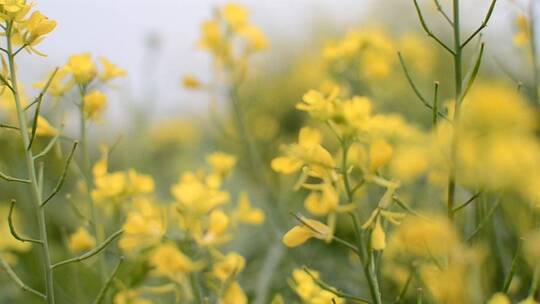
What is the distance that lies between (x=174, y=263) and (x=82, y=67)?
236mm

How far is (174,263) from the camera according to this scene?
862 mm

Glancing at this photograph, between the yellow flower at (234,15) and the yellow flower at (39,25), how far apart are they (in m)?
0.62

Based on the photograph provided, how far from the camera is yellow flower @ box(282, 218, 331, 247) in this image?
66 cm

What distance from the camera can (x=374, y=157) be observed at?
2.12 feet

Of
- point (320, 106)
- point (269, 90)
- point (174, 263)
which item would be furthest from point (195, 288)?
point (269, 90)

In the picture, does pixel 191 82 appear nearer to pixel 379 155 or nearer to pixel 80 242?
pixel 80 242

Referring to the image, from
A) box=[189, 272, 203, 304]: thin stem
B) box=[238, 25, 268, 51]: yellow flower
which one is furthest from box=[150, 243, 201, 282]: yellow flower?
box=[238, 25, 268, 51]: yellow flower

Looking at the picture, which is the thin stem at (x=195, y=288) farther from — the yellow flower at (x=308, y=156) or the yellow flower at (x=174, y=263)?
the yellow flower at (x=308, y=156)

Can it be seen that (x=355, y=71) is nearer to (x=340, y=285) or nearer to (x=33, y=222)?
(x=340, y=285)

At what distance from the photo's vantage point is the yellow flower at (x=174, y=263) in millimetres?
853

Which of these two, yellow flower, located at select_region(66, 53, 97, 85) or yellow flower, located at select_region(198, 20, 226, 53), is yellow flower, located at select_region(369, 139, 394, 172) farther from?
yellow flower, located at select_region(198, 20, 226, 53)

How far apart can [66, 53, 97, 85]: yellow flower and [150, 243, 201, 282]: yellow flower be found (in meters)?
0.21

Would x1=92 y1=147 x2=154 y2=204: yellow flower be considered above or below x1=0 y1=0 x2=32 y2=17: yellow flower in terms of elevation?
below

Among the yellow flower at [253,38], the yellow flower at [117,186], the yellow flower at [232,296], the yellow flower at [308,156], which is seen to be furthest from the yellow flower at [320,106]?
the yellow flower at [253,38]
